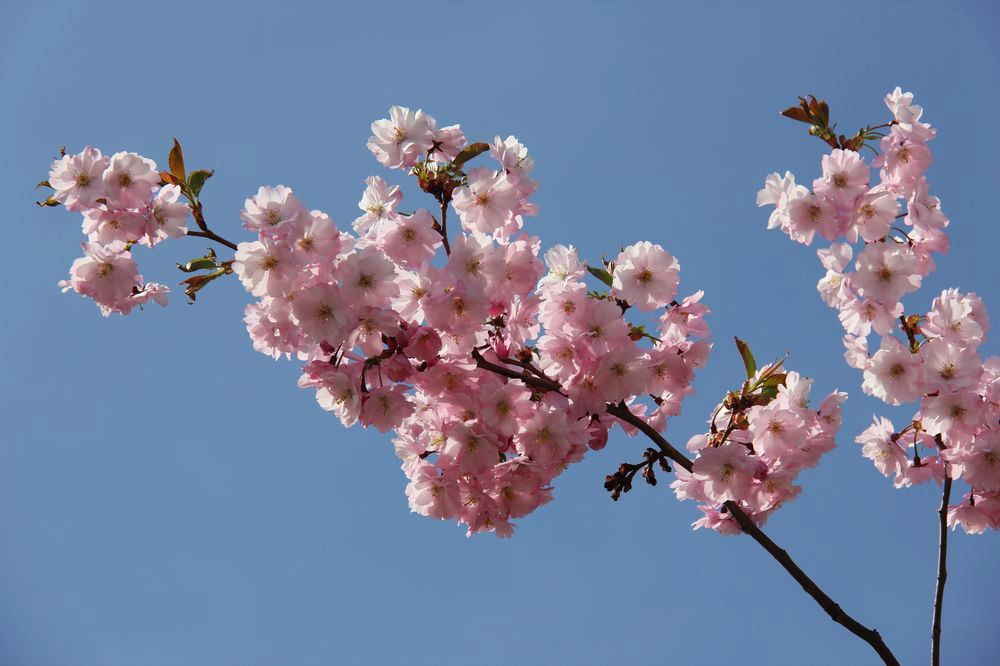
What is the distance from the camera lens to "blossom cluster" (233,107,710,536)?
7.95 feet

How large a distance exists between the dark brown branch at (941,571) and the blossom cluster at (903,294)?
69 millimetres

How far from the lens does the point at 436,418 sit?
110 inches

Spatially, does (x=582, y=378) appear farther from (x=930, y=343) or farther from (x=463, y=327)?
(x=930, y=343)

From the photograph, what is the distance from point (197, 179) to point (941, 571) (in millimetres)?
2581

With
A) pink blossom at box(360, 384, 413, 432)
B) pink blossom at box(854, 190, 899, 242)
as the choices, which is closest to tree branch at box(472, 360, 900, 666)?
pink blossom at box(360, 384, 413, 432)

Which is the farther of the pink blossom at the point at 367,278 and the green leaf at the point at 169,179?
the green leaf at the point at 169,179

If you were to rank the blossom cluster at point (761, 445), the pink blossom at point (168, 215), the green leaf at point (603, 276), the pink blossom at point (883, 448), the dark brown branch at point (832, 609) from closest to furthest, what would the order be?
the dark brown branch at point (832, 609)
the pink blossom at point (168, 215)
the blossom cluster at point (761, 445)
the green leaf at point (603, 276)
the pink blossom at point (883, 448)

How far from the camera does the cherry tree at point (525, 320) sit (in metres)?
2.46

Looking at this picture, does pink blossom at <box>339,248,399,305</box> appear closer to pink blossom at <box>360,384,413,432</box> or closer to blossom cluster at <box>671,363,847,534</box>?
pink blossom at <box>360,384,413,432</box>

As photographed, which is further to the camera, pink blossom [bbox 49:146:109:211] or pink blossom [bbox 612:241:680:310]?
pink blossom [bbox 612:241:680:310]

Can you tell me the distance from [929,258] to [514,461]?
156cm

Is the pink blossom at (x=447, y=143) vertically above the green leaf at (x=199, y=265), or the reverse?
the pink blossom at (x=447, y=143)

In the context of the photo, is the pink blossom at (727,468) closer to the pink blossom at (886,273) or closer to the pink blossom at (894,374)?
the pink blossom at (894,374)

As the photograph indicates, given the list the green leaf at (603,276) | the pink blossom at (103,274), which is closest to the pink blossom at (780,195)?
the green leaf at (603,276)
